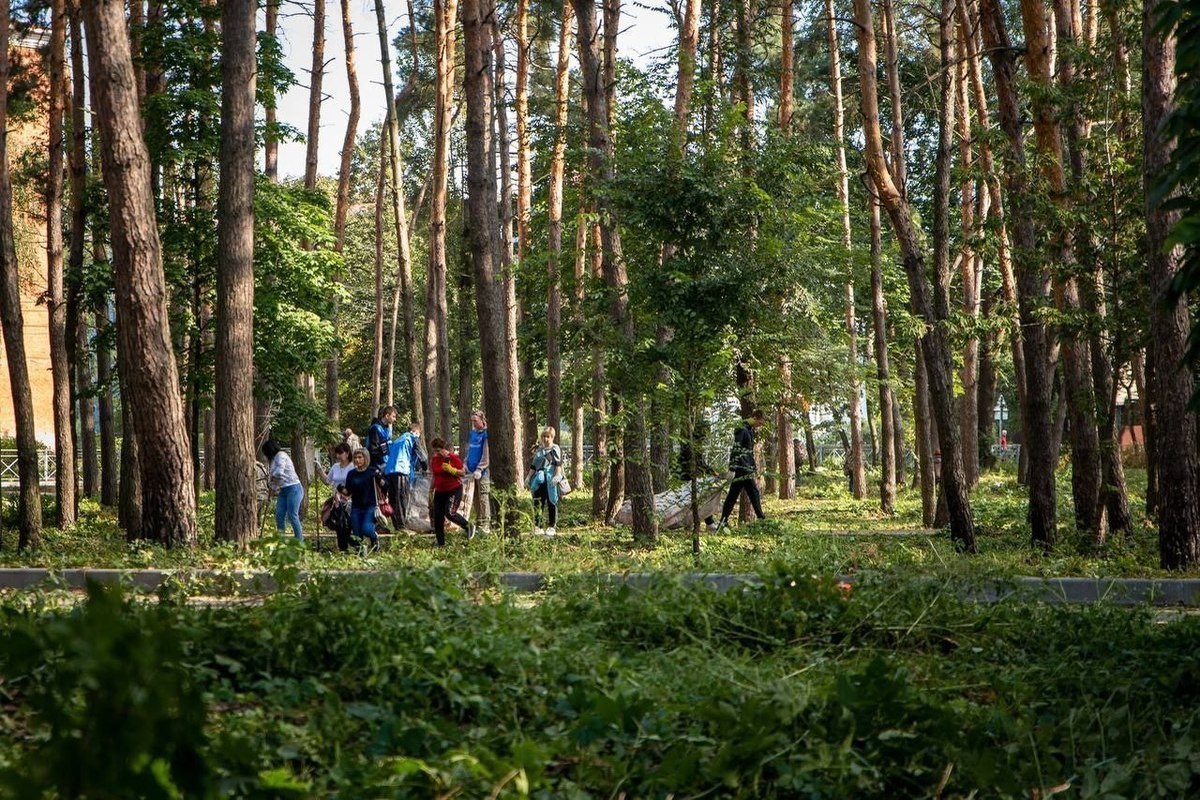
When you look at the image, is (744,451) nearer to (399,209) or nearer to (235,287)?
(235,287)

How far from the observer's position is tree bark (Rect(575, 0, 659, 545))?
55.5 feet

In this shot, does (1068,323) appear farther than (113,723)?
Yes

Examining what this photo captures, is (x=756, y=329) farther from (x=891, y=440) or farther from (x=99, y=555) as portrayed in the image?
(x=891, y=440)

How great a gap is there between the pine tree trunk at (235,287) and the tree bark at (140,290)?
2.97 feet

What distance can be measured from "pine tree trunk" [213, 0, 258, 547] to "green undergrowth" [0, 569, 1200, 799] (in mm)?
9270

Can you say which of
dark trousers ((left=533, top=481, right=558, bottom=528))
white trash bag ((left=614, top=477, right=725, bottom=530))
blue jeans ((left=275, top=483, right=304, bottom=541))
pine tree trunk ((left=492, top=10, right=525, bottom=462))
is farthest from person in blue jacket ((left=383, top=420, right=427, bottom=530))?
pine tree trunk ((left=492, top=10, right=525, bottom=462))

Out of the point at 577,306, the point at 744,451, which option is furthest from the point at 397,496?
the point at 744,451

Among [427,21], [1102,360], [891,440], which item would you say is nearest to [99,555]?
[1102,360]

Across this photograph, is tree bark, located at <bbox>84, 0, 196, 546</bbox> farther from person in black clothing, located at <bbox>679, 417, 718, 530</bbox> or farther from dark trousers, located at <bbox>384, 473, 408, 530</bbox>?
person in black clothing, located at <bbox>679, 417, 718, 530</bbox>

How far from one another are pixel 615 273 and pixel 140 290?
6.61 m

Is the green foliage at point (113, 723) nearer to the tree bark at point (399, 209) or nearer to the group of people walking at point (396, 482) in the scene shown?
the group of people walking at point (396, 482)

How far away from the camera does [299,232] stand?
2212cm

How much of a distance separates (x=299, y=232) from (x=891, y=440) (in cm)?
1233

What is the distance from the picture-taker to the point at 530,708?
5.61 meters
